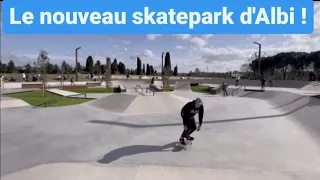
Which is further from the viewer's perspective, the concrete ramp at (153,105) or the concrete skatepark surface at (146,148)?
the concrete ramp at (153,105)

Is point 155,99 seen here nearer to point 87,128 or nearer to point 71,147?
point 87,128

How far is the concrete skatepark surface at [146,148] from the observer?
2.02m

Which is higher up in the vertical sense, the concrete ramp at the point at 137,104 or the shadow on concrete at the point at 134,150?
the concrete ramp at the point at 137,104

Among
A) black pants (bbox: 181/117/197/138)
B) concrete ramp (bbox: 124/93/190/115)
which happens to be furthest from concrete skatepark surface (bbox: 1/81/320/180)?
concrete ramp (bbox: 124/93/190/115)

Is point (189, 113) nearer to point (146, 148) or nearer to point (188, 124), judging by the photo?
point (188, 124)

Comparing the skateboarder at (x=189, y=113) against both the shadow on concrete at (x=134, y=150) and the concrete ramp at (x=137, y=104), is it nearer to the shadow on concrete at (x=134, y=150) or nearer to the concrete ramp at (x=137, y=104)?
the shadow on concrete at (x=134, y=150)

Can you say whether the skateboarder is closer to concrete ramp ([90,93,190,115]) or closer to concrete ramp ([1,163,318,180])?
concrete ramp ([1,163,318,180])

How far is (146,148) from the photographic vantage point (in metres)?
5.03

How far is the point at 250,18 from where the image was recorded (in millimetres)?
3328

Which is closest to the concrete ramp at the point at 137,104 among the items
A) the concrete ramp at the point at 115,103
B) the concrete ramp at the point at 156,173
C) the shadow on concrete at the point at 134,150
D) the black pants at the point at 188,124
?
the concrete ramp at the point at 115,103

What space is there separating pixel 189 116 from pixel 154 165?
139cm

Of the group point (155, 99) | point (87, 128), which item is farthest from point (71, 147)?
point (155, 99)

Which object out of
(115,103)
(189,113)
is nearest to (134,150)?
(189,113)

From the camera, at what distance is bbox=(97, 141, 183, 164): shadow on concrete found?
4.42 m
